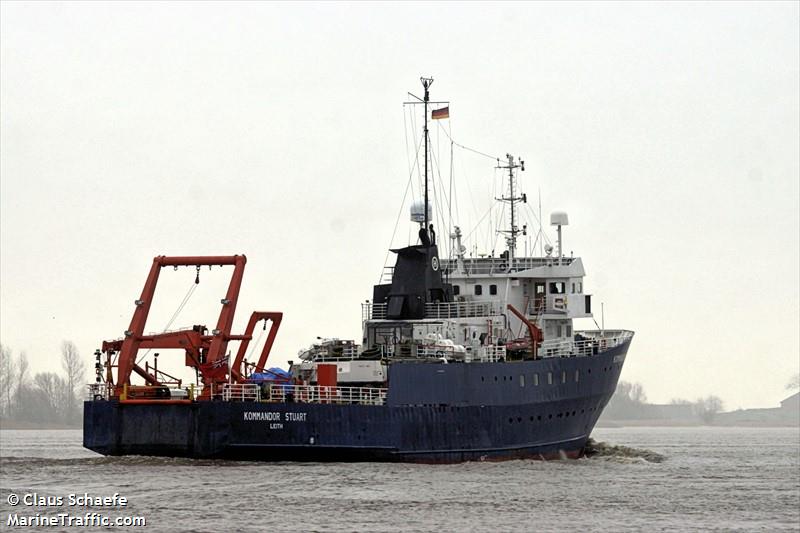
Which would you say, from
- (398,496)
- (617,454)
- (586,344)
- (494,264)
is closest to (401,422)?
(398,496)

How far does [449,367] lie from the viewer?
47.4 meters

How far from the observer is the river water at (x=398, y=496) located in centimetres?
3222

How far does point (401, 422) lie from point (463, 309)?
1178 cm

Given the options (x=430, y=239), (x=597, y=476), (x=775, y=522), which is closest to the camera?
(x=775, y=522)

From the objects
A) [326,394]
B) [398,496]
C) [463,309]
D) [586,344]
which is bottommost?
[398,496]

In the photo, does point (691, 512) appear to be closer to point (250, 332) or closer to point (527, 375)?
point (527, 375)

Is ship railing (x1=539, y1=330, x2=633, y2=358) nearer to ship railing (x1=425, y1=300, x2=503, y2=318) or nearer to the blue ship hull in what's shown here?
the blue ship hull

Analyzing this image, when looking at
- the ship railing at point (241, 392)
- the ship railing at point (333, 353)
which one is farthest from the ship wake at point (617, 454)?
the ship railing at point (241, 392)

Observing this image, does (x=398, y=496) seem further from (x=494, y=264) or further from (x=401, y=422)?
(x=494, y=264)

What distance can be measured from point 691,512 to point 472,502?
5.55m

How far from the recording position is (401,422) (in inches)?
1813

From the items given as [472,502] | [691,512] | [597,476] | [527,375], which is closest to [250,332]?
[527,375]

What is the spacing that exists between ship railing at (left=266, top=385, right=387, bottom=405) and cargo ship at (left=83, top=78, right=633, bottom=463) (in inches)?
2.8

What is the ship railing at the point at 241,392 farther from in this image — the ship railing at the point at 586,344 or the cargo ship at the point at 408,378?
the ship railing at the point at 586,344
